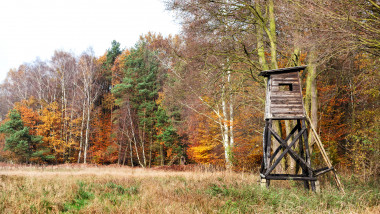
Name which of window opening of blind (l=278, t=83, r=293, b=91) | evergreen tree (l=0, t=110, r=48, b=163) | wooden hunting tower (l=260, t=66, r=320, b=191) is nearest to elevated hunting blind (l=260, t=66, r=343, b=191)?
wooden hunting tower (l=260, t=66, r=320, b=191)

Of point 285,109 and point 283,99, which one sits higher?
point 283,99

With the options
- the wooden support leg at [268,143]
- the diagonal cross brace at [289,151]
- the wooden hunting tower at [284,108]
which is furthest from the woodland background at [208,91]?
the wooden support leg at [268,143]

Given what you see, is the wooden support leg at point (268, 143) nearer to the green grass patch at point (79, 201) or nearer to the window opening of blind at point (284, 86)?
the window opening of blind at point (284, 86)

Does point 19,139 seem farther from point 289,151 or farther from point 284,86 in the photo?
point 289,151

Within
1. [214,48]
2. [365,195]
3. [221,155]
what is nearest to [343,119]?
[221,155]

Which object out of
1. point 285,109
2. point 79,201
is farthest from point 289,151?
point 79,201

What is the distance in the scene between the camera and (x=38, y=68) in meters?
33.7

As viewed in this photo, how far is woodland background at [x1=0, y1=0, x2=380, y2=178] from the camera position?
8.10 m

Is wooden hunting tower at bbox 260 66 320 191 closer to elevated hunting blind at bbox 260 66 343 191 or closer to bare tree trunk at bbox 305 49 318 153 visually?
elevated hunting blind at bbox 260 66 343 191

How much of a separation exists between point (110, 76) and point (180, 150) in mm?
14960

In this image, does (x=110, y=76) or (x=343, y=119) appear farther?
(x=110, y=76)

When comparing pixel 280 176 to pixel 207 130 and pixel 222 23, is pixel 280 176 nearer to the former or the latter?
pixel 222 23

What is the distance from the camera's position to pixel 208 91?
11.8 meters

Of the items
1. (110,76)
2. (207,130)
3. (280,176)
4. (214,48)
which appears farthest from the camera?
(110,76)
